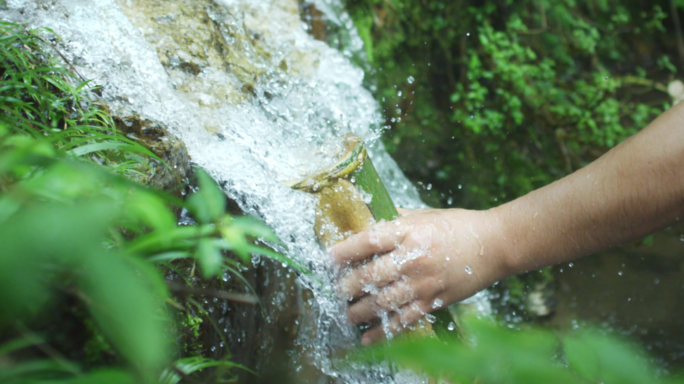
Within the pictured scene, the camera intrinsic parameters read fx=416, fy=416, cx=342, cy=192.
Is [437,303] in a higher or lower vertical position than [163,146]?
lower

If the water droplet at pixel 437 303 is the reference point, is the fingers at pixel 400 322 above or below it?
below

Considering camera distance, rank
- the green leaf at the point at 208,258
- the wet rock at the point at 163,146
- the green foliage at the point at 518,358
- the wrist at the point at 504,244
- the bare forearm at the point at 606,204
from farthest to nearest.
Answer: the wrist at the point at 504,244 → the wet rock at the point at 163,146 → the bare forearm at the point at 606,204 → the green leaf at the point at 208,258 → the green foliage at the point at 518,358

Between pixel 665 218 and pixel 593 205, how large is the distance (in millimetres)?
243

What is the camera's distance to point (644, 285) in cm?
322

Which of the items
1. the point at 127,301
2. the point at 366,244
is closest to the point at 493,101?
the point at 366,244

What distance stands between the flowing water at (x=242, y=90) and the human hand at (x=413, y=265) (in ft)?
0.37

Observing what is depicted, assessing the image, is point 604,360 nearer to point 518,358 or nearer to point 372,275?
point 518,358

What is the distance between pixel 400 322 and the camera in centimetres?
149

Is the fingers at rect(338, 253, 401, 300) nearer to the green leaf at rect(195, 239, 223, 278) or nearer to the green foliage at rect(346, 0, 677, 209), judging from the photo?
the green leaf at rect(195, 239, 223, 278)

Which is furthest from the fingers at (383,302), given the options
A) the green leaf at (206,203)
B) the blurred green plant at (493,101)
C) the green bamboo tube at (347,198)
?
the blurred green plant at (493,101)

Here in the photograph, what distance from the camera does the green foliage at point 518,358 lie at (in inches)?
15.8

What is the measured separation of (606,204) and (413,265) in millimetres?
712

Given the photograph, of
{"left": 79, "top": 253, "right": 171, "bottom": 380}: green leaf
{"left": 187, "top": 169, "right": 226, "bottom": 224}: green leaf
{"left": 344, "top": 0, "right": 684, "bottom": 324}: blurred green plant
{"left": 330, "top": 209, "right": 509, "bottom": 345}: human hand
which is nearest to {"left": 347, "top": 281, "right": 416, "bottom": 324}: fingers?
{"left": 330, "top": 209, "right": 509, "bottom": 345}: human hand

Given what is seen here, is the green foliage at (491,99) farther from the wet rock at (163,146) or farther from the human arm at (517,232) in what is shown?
the wet rock at (163,146)
